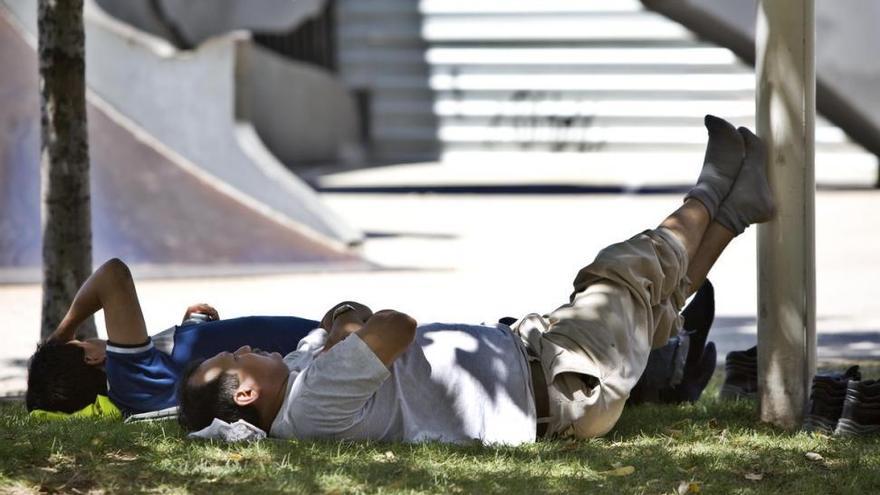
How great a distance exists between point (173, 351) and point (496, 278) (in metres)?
5.31

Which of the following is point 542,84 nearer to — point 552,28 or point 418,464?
point 552,28

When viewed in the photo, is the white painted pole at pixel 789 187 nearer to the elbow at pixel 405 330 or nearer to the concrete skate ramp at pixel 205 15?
the elbow at pixel 405 330

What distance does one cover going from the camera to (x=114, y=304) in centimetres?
525

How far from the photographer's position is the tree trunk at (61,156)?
6801 mm

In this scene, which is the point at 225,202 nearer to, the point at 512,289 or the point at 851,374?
the point at 512,289

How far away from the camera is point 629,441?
16.7 ft

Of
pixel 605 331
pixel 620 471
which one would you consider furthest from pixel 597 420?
pixel 620 471

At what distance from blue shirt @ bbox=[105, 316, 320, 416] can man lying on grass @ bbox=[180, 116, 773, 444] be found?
1.16 feet

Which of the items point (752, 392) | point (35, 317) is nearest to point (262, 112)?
point (35, 317)

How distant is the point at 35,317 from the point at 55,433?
15.1 feet

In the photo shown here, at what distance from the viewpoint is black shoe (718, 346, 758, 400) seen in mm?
6012

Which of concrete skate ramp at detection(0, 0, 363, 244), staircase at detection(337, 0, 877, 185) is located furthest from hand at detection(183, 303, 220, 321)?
staircase at detection(337, 0, 877, 185)

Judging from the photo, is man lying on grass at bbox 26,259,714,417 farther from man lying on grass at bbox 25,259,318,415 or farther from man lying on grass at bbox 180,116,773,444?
man lying on grass at bbox 180,116,773,444

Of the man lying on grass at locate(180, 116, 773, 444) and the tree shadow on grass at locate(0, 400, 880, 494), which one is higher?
the man lying on grass at locate(180, 116, 773, 444)
